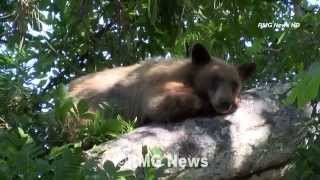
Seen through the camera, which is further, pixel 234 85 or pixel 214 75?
pixel 214 75

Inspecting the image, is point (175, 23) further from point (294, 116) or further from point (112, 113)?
point (294, 116)

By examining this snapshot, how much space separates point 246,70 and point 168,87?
1064 mm

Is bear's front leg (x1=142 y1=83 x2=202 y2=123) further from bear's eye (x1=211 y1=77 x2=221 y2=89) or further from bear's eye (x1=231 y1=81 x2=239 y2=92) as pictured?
bear's eye (x1=231 y1=81 x2=239 y2=92)

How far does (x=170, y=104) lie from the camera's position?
660 centimetres

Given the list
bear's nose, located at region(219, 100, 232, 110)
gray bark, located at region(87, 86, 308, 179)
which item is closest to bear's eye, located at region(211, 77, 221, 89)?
bear's nose, located at region(219, 100, 232, 110)

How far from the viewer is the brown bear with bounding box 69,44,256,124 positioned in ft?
21.8

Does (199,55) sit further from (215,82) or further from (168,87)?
(168,87)

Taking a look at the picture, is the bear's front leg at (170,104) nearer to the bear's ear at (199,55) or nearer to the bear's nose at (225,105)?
the bear's nose at (225,105)

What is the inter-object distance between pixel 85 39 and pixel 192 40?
1.46 meters

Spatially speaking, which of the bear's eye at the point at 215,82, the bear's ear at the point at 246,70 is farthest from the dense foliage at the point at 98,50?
the bear's eye at the point at 215,82

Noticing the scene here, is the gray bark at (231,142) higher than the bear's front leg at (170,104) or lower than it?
lower

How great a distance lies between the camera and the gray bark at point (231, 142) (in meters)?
5.38

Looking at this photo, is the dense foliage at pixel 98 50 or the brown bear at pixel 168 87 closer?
the dense foliage at pixel 98 50

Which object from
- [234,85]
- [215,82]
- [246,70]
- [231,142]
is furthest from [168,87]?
[231,142]
